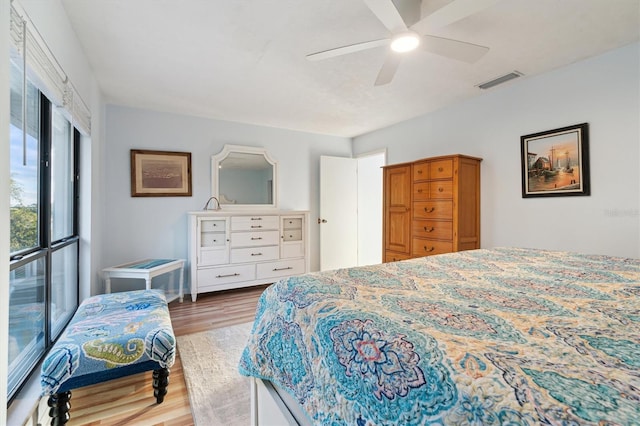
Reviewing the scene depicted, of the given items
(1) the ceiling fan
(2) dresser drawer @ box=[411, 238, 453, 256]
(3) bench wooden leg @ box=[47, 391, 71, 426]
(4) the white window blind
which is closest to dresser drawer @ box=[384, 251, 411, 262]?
(2) dresser drawer @ box=[411, 238, 453, 256]

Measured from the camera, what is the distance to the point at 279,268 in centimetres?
406

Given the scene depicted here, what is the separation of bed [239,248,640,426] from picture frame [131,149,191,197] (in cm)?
297

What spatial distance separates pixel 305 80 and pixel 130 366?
2583 millimetres

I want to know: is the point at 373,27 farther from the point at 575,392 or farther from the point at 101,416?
the point at 101,416

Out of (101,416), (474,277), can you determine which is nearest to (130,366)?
(101,416)

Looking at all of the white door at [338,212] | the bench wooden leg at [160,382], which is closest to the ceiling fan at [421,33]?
the bench wooden leg at [160,382]

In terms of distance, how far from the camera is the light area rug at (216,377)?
161cm

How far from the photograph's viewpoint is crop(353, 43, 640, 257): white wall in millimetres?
2209

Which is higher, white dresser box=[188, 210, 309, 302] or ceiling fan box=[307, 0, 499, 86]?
ceiling fan box=[307, 0, 499, 86]

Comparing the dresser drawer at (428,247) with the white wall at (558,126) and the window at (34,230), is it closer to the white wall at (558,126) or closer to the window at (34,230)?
the white wall at (558,126)

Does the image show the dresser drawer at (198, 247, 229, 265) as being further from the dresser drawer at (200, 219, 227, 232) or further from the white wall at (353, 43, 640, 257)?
the white wall at (353, 43, 640, 257)

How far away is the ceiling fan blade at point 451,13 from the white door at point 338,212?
305cm

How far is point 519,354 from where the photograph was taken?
0.59 meters

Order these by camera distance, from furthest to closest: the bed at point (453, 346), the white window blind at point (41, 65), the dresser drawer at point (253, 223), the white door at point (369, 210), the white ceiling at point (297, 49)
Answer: the white door at point (369, 210), the dresser drawer at point (253, 223), the white ceiling at point (297, 49), the white window blind at point (41, 65), the bed at point (453, 346)
